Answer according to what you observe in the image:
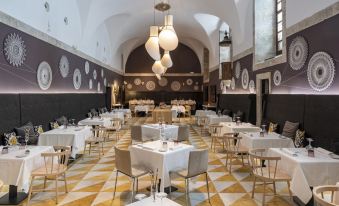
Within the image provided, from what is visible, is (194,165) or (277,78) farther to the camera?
(277,78)

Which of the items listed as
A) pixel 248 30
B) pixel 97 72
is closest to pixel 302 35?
pixel 248 30

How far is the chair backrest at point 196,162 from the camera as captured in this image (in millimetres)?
3678

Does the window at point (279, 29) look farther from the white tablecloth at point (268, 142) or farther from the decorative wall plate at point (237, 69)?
the white tablecloth at point (268, 142)

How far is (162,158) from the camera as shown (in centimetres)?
378

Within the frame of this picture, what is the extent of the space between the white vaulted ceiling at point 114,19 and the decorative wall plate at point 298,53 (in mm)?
3424

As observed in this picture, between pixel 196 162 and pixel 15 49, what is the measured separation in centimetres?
470

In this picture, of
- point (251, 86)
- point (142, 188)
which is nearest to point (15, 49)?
point (142, 188)

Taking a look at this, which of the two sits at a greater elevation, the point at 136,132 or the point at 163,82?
the point at 163,82

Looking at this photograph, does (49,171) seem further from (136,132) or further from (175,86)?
(175,86)

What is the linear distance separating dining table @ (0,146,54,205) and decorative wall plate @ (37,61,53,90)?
3334 mm

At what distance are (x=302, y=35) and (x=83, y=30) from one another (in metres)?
7.22

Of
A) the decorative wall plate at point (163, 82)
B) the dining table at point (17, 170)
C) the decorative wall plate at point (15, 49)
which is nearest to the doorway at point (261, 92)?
the dining table at point (17, 170)

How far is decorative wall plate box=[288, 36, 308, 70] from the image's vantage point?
5630 millimetres

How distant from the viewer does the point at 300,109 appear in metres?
5.66
